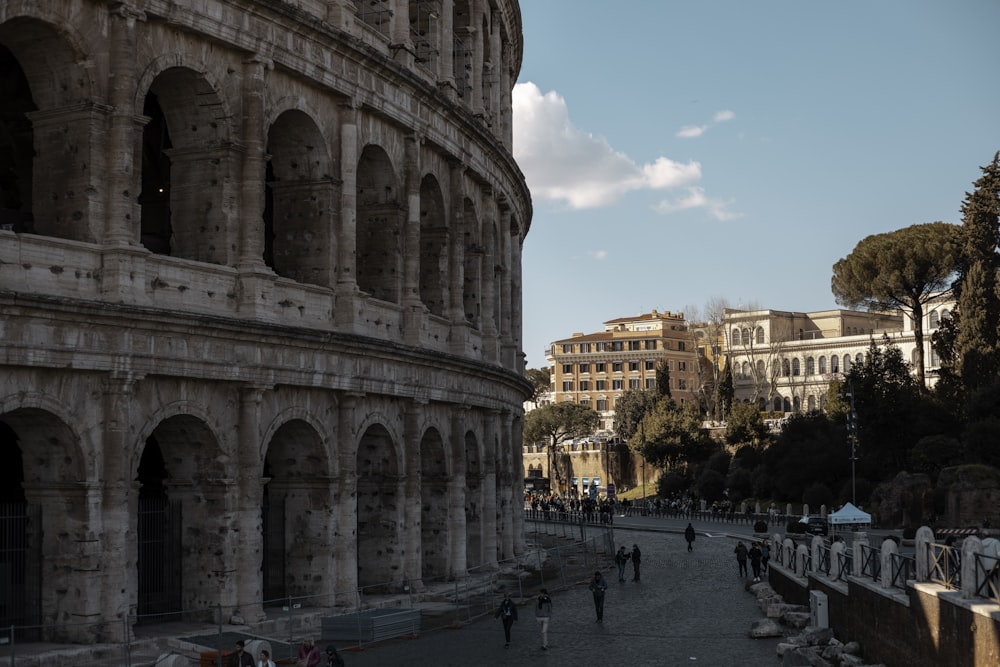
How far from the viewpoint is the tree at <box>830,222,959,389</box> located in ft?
Result: 240

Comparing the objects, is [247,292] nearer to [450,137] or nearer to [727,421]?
[450,137]

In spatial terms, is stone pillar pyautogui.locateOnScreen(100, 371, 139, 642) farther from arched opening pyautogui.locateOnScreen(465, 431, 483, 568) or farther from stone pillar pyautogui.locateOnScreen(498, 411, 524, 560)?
stone pillar pyautogui.locateOnScreen(498, 411, 524, 560)

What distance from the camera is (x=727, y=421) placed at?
8962cm

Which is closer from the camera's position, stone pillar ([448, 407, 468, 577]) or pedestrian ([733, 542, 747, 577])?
stone pillar ([448, 407, 468, 577])

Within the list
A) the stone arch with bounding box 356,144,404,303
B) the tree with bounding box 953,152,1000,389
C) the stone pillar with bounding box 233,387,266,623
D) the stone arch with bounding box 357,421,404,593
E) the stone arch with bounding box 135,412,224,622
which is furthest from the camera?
the tree with bounding box 953,152,1000,389

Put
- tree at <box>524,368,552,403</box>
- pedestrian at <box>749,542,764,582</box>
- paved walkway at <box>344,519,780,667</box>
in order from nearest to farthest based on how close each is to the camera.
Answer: paved walkway at <box>344,519,780,667</box>
pedestrian at <box>749,542,764,582</box>
tree at <box>524,368,552,403</box>

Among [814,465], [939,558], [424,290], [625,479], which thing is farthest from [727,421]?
[939,558]

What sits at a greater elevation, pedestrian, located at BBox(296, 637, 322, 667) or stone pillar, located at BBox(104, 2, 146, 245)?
stone pillar, located at BBox(104, 2, 146, 245)

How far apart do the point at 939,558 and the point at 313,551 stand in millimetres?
12295

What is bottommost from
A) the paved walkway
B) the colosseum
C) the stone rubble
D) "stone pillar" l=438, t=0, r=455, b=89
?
the paved walkway

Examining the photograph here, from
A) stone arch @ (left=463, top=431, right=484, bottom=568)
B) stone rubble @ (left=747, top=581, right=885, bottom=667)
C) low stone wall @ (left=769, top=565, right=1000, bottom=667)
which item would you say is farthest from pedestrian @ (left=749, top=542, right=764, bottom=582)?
low stone wall @ (left=769, top=565, right=1000, bottom=667)

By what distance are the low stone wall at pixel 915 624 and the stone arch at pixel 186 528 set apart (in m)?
10.9

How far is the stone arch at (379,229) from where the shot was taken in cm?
2895

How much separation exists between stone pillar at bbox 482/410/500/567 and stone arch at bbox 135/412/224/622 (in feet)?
40.4
